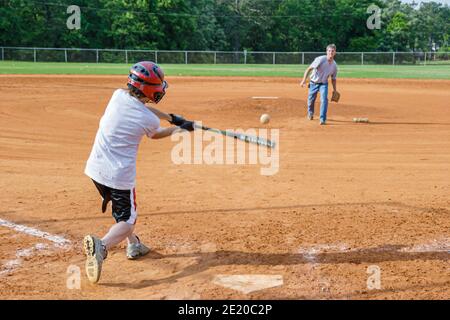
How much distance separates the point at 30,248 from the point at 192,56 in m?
48.6

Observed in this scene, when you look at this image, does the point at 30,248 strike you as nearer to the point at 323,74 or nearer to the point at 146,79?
the point at 146,79

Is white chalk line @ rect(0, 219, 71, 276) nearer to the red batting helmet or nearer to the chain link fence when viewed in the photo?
the red batting helmet

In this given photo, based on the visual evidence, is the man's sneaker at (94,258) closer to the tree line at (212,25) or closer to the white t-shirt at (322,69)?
the white t-shirt at (322,69)

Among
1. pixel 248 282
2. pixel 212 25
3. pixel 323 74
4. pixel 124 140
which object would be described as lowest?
pixel 248 282

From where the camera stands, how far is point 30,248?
5797 mm

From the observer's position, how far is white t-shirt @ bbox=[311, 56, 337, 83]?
14344 millimetres

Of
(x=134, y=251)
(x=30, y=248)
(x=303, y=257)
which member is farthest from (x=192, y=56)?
(x=303, y=257)

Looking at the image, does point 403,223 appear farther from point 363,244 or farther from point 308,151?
point 308,151

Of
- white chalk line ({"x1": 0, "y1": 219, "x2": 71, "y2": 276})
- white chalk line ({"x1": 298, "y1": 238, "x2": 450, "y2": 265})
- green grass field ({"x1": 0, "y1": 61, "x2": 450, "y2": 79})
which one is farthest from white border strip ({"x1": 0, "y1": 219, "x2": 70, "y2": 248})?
green grass field ({"x1": 0, "y1": 61, "x2": 450, "y2": 79})

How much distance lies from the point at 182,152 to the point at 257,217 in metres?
4.38

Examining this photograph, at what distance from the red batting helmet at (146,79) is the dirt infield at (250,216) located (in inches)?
67.8

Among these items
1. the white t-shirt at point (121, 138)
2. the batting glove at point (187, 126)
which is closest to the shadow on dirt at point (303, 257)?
the white t-shirt at point (121, 138)

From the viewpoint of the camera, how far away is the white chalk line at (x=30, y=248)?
5339 millimetres
